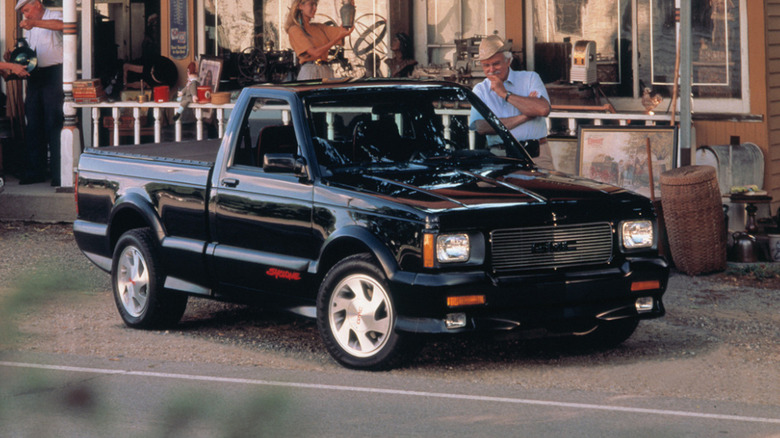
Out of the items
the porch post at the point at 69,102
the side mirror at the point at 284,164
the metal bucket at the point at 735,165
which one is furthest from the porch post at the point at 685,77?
the porch post at the point at 69,102

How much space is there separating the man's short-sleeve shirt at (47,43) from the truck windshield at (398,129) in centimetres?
768

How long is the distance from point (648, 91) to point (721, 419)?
7.17 m

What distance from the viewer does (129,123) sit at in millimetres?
16188

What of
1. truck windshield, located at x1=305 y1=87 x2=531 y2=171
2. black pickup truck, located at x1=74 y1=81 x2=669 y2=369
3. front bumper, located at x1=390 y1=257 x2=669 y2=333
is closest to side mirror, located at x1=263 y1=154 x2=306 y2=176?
black pickup truck, located at x1=74 y1=81 x2=669 y2=369

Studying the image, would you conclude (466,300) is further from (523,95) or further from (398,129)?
(523,95)

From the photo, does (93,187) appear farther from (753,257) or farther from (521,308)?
(753,257)

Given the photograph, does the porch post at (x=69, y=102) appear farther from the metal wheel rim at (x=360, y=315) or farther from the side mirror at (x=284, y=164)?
the metal wheel rim at (x=360, y=315)

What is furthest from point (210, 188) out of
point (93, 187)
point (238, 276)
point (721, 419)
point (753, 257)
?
point (753, 257)

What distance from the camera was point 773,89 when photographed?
11656 mm

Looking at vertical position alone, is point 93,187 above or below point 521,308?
above

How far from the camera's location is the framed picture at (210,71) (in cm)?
1491

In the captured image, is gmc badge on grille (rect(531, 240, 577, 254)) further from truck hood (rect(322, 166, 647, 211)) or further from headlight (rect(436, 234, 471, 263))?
headlight (rect(436, 234, 471, 263))

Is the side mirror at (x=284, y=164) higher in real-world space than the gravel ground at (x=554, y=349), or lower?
higher

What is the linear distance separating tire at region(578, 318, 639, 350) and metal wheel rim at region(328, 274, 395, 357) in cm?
138
